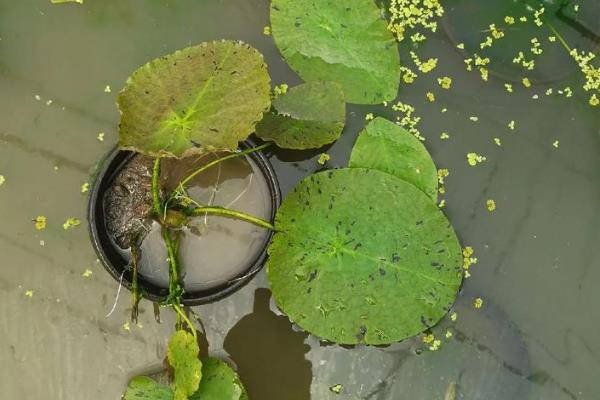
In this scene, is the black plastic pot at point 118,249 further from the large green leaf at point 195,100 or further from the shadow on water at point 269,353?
the large green leaf at point 195,100

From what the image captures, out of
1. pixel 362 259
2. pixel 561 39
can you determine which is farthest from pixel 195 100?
pixel 561 39

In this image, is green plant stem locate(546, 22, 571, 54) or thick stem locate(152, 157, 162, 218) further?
green plant stem locate(546, 22, 571, 54)

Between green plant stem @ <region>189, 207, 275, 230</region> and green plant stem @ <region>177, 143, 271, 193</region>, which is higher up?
green plant stem @ <region>177, 143, 271, 193</region>

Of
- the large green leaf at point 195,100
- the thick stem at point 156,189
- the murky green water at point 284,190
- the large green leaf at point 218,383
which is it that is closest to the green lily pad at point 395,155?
the murky green water at point 284,190

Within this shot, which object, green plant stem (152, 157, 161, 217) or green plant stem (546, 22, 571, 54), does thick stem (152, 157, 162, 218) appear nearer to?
green plant stem (152, 157, 161, 217)

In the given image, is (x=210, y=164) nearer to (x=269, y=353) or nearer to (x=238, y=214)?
(x=238, y=214)

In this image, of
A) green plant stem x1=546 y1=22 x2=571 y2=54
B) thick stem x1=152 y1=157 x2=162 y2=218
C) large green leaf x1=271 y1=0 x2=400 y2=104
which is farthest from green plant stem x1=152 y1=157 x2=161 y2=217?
green plant stem x1=546 y1=22 x2=571 y2=54
